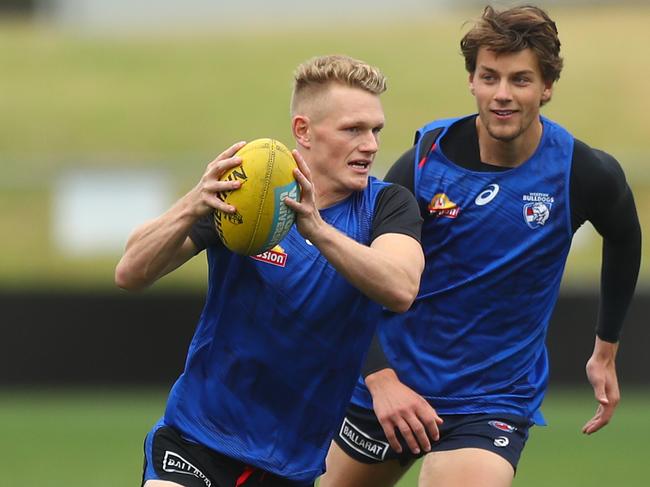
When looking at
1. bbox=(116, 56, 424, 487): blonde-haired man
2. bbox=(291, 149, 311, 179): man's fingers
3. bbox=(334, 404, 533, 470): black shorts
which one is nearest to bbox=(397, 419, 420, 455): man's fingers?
bbox=(334, 404, 533, 470): black shorts

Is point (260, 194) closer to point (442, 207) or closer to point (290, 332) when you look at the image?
point (290, 332)

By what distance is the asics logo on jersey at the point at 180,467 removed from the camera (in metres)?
5.07

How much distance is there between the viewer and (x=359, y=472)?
613cm

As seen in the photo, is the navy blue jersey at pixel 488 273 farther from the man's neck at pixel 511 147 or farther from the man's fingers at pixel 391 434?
the man's fingers at pixel 391 434

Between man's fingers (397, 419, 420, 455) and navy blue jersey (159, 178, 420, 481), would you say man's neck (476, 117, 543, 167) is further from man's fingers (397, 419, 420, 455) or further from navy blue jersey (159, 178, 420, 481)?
man's fingers (397, 419, 420, 455)

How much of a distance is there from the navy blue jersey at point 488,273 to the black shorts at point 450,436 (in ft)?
0.19

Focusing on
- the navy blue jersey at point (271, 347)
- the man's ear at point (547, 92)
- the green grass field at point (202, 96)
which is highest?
the man's ear at point (547, 92)

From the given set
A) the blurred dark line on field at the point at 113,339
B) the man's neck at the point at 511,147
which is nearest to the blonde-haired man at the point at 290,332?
the man's neck at the point at 511,147

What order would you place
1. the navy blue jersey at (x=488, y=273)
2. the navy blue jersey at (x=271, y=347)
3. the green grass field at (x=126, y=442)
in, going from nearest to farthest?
the navy blue jersey at (x=271, y=347) → the navy blue jersey at (x=488, y=273) → the green grass field at (x=126, y=442)

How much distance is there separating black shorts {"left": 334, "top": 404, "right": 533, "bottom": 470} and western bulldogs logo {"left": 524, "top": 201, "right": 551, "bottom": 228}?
84 centimetres

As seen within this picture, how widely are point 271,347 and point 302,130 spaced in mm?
876

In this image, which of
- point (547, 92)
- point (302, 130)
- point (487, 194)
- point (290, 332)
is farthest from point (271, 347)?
point (547, 92)

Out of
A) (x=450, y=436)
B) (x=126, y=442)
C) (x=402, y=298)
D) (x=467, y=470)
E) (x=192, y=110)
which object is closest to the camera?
(x=402, y=298)

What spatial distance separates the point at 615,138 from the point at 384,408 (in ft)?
53.2
